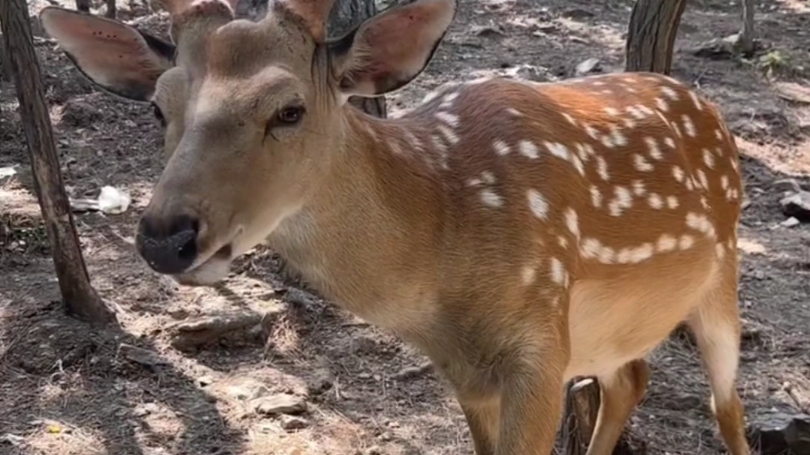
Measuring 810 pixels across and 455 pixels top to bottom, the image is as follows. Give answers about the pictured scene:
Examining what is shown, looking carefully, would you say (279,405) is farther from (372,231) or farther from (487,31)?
(487,31)

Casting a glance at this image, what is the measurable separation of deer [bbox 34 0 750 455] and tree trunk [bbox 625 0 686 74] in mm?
667

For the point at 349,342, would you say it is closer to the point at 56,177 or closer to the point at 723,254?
the point at 56,177

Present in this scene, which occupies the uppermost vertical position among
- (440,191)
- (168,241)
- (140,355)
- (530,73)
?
(168,241)

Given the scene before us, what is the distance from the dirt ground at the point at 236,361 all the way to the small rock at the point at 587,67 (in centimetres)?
230

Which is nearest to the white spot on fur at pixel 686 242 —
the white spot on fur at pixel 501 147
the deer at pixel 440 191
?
the deer at pixel 440 191

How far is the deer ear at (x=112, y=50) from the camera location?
3.07 metres

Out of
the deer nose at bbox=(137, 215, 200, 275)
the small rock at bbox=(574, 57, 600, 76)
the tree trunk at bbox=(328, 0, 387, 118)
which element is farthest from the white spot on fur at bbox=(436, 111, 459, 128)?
the small rock at bbox=(574, 57, 600, 76)

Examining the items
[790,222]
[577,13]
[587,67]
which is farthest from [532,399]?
[577,13]

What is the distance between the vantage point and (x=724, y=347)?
439 centimetres

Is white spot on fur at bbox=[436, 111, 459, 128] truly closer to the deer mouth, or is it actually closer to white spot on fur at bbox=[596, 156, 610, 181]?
white spot on fur at bbox=[596, 156, 610, 181]

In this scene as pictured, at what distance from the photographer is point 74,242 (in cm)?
490

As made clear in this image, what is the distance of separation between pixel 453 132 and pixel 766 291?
330 cm

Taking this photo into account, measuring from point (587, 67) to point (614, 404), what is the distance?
5.43m

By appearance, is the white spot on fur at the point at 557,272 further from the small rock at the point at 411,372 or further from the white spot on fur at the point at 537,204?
the small rock at the point at 411,372
